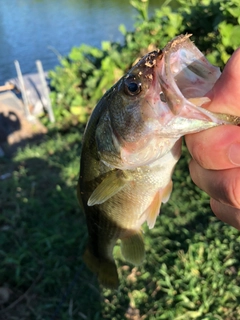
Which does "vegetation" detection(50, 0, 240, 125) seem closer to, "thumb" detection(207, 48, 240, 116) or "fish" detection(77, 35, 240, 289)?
"fish" detection(77, 35, 240, 289)

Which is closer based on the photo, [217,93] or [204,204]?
[217,93]

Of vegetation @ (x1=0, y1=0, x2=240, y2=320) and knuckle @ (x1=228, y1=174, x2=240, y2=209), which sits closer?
knuckle @ (x1=228, y1=174, x2=240, y2=209)

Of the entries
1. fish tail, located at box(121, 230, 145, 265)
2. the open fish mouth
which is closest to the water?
fish tail, located at box(121, 230, 145, 265)

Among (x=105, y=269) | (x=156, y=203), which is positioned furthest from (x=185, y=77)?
(x=105, y=269)

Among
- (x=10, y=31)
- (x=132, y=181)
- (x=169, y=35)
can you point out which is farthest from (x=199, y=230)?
(x=10, y=31)

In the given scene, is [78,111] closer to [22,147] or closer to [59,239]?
[22,147]

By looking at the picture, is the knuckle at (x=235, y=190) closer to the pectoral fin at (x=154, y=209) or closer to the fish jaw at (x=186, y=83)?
the fish jaw at (x=186, y=83)
